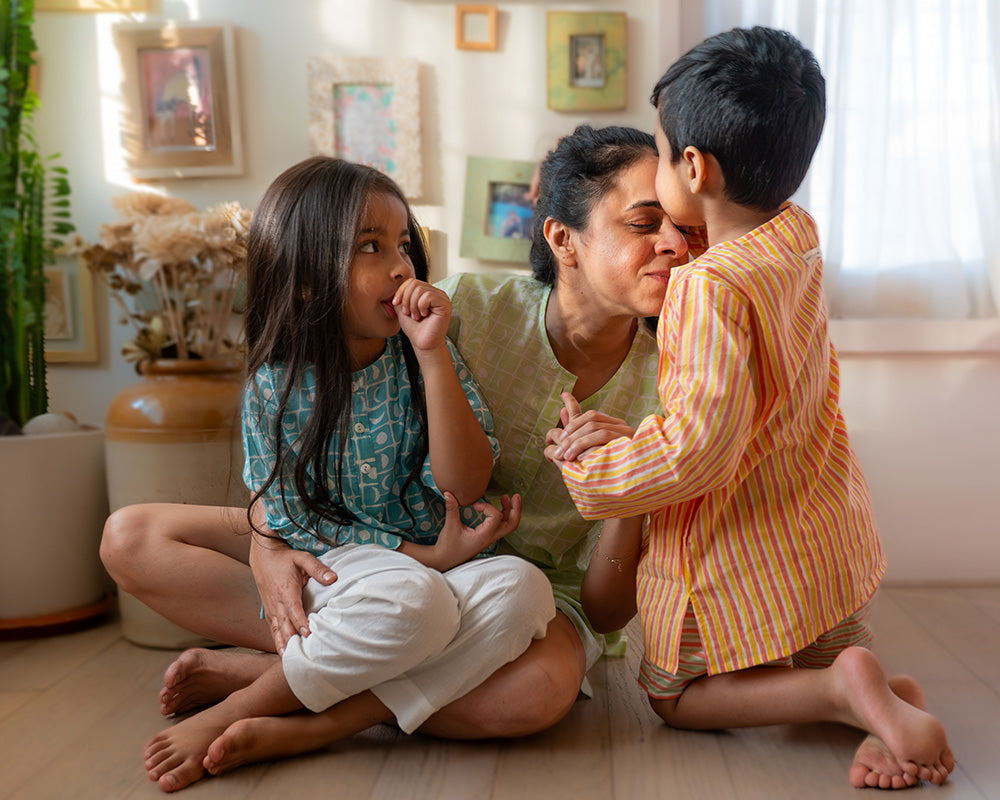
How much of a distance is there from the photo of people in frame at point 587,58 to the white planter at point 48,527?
1.33 m

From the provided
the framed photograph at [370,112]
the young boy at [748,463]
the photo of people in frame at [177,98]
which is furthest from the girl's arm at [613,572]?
the photo of people in frame at [177,98]

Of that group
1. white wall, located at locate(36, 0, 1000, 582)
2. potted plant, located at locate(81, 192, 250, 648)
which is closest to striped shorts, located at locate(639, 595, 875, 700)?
potted plant, located at locate(81, 192, 250, 648)

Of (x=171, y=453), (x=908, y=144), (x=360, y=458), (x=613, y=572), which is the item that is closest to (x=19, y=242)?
(x=171, y=453)

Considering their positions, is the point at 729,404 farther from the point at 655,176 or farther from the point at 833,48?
the point at 833,48

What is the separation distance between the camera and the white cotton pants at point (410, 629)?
1.23 metres

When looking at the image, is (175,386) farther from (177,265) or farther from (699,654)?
(699,654)

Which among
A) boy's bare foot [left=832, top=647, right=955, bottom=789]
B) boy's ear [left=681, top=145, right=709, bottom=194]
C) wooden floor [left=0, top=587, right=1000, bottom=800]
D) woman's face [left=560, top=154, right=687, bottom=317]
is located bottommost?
wooden floor [left=0, top=587, right=1000, bottom=800]

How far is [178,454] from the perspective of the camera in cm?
184

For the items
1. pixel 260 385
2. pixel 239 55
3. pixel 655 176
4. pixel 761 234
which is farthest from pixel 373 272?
pixel 239 55

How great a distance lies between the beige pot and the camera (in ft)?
6.03

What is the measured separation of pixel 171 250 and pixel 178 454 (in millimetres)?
406

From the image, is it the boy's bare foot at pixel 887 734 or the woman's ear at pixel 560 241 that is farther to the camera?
the woman's ear at pixel 560 241

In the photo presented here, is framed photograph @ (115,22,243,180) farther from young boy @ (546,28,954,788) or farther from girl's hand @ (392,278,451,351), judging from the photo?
young boy @ (546,28,954,788)

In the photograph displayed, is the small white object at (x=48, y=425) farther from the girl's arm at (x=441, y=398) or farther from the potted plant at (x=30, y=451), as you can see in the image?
the girl's arm at (x=441, y=398)
